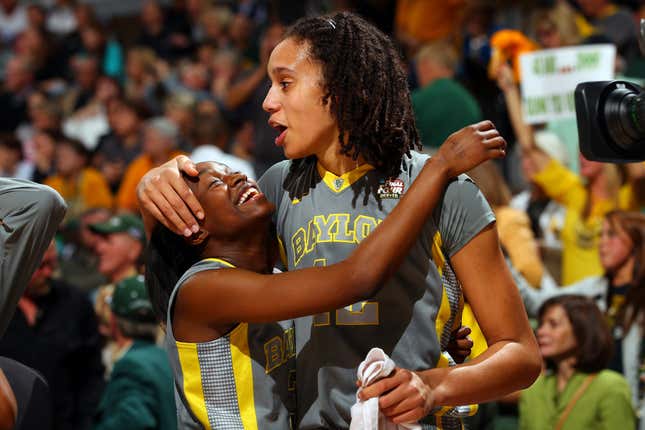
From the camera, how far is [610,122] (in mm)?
2898

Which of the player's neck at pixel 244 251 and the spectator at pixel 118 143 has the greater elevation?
the spectator at pixel 118 143

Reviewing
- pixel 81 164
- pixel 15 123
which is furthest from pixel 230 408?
pixel 15 123

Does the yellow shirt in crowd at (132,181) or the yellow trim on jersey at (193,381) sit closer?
the yellow trim on jersey at (193,381)

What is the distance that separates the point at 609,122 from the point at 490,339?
0.87 m

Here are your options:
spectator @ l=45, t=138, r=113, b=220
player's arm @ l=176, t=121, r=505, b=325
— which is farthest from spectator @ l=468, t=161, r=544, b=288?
spectator @ l=45, t=138, r=113, b=220

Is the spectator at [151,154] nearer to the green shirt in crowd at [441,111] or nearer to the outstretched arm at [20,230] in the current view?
the green shirt in crowd at [441,111]

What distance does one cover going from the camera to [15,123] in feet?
38.2

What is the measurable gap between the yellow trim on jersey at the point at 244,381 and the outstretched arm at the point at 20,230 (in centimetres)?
54

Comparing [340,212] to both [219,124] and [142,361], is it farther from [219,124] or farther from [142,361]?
[219,124]

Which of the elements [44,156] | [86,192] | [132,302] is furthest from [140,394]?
[44,156]

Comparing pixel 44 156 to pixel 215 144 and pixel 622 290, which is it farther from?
pixel 622 290

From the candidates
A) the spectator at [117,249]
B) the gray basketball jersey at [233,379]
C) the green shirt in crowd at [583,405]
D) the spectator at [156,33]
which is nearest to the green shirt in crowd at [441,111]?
the green shirt in crowd at [583,405]

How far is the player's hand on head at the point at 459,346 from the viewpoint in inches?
101

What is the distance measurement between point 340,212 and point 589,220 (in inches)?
143
